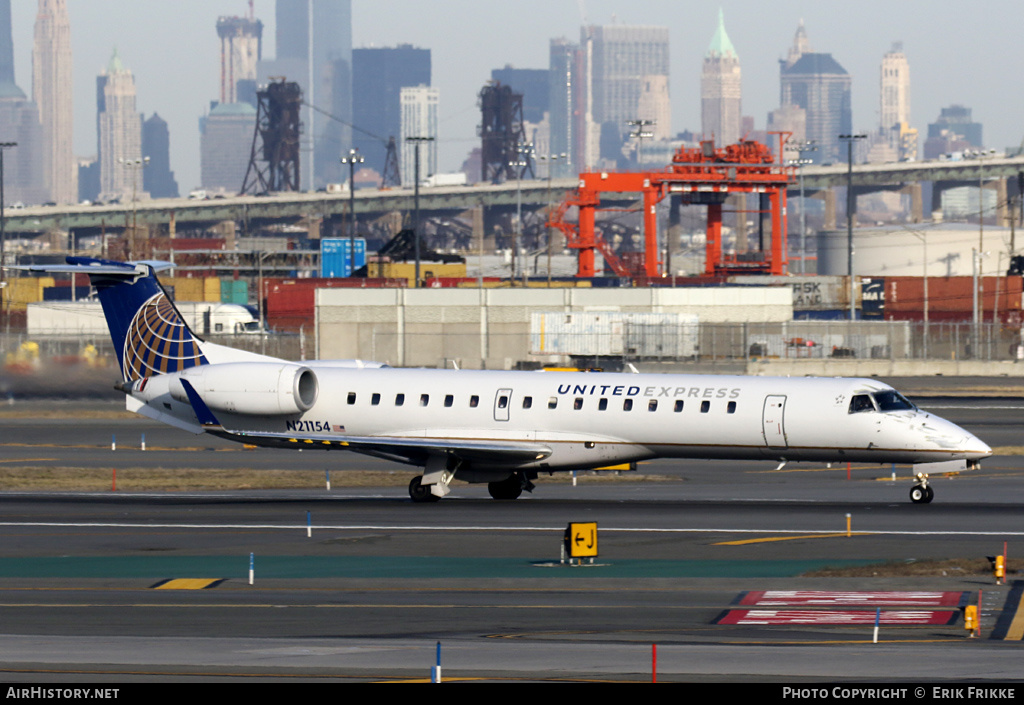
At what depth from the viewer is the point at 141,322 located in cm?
4003

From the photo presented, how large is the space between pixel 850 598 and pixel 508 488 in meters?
15.2

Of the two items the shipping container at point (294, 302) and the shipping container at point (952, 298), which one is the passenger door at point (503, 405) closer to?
the shipping container at point (294, 302)

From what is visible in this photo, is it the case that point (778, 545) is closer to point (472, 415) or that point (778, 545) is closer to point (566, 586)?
point (566, 586)

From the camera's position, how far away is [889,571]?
2627 cm

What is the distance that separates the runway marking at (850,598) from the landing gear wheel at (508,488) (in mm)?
13953

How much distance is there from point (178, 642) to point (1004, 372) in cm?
7150

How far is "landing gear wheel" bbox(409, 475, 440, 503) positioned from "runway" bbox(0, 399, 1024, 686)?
0.60 meters

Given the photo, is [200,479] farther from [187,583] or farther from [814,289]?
[814,289]

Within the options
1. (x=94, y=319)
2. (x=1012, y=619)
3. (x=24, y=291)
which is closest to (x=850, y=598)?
(x=1012, y=619)

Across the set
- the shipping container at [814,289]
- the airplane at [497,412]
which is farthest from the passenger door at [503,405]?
the shipping container at [814,289]

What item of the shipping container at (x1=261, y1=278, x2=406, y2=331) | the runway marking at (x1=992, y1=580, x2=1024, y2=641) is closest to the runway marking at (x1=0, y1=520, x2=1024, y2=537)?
the runway marking at (x1=992, y1=580, x2=1024, y2=641)

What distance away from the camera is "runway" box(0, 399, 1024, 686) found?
61.3 feet

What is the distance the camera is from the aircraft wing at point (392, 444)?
119 ft
